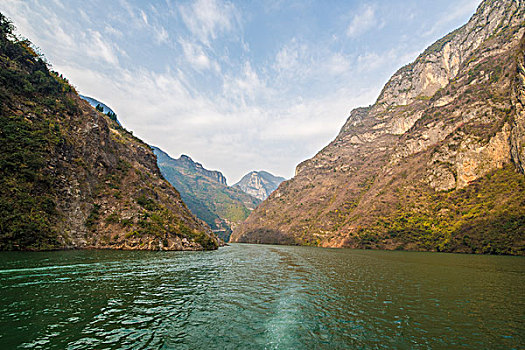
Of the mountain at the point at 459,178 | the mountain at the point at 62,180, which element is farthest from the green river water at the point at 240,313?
the mountain at the point at 459,178

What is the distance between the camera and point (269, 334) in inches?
477

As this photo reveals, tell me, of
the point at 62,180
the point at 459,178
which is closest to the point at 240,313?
the point at 62,180

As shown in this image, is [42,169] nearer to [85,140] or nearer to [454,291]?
[85,140]

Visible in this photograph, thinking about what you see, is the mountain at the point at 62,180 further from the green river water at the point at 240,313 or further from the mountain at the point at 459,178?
the mountain at the point at 459,178

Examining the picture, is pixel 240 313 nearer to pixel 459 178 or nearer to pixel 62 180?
pixel 62 180

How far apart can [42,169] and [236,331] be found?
5358 cm

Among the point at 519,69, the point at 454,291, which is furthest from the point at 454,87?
the point at 454,291

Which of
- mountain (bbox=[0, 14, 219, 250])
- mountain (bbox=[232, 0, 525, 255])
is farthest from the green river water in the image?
mountain (bbox=[232, 0, 525, 255])

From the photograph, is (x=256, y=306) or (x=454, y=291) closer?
(x=256, y=306)

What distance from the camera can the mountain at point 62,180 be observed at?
38.3 meters

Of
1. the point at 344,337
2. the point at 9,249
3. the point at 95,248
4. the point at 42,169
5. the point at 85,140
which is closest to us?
the point at 344,337

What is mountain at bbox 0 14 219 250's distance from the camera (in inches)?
1510

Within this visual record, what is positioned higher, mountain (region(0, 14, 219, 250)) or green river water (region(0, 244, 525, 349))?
mountain (region(0, 14, 219, 250))

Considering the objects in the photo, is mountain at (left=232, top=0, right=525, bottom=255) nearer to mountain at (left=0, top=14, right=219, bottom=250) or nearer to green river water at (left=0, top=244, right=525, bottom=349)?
green river water at (left=0, top=244, right=525, bottom=349)
